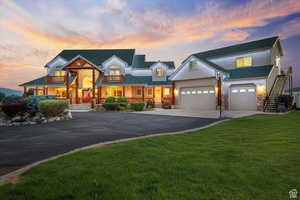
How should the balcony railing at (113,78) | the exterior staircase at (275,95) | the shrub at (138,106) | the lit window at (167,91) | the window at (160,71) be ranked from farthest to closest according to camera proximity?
the lit window at (167,91) < the window at (160,71) < the balcony railing at (113,78) < the shrub at (138,106) < the exterior staircase at (275,95)

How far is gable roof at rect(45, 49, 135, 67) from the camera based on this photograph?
2730 centimetres

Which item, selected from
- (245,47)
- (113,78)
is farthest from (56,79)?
(245,47)

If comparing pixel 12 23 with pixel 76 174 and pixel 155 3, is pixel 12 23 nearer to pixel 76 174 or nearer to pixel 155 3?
pixel 155 3

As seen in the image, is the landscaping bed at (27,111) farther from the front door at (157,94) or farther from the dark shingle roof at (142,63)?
the dark shingle roof at (142,63)

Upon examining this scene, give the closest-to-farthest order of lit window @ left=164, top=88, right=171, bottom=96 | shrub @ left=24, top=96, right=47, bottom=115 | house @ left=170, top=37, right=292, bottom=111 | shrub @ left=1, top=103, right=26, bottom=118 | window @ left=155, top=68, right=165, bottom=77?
shrub @ left=1, top=103, right=26, bottom=118 < shrub @ left=24, top=96, right=47, bottom=115 < house @ left=170, top=37, right=292, bottom=111 < window @ left=155, top=68, right=165, bottom=77 < lit window @ left=164, top=88, right=171, bottom=96

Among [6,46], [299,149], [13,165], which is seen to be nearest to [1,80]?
[6,46]

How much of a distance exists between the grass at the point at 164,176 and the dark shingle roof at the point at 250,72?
15537 mm

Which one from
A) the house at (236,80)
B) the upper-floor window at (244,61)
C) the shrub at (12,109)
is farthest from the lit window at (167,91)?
the shrub at (12,109)

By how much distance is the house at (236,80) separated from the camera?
55.8 ft

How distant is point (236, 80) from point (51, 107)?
18.9 meters

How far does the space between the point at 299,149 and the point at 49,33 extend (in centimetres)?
2885

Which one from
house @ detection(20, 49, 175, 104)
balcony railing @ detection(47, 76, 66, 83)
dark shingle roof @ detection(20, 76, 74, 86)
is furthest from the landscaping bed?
balcony railing @ detection(47, 76, 66, 83)

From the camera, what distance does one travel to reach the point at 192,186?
2.49 m

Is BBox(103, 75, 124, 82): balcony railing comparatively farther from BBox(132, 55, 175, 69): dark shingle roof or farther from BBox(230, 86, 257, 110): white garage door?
BBox(230, 86, 257, 110): white garage door
